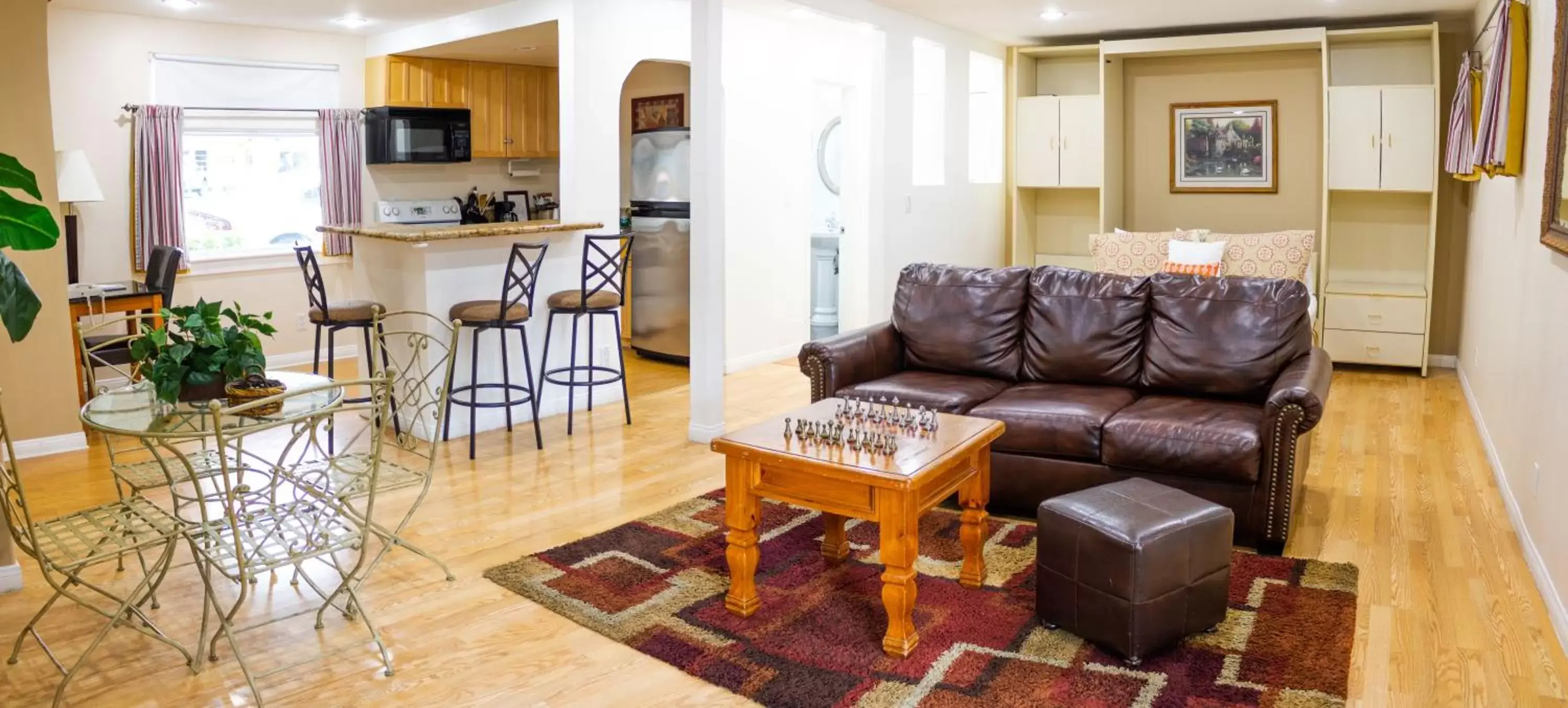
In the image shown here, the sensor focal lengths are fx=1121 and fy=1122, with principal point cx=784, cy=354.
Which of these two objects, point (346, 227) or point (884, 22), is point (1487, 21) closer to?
point (884, 22)

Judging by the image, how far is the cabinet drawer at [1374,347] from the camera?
23.7ft

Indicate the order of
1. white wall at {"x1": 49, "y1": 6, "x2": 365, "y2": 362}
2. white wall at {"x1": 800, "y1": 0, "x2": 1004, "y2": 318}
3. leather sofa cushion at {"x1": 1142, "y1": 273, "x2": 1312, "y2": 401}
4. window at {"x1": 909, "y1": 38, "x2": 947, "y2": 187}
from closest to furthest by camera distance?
leather sofa cushion at {"x1": 1142, "y1": 273, "x2": 1312, "y2": 401} → white wall at {"x1": 49, "y1": 6, "x2": 365, "y2": 362} → white wall at {"x1": 800, "y1": 0, "x2": 1004, "y2": 318} → window at {"x1": 909, "y1": 38, "x2": 947, "y2": 187}

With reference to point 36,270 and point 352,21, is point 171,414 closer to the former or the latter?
point 36,270

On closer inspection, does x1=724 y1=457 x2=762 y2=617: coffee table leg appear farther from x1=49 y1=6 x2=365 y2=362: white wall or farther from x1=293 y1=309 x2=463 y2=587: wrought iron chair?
x1=49 y1=6 x2=365 y2=362: white wall

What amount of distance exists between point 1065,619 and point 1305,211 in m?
5.99

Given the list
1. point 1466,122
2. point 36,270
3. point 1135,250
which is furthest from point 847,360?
point 1466,122

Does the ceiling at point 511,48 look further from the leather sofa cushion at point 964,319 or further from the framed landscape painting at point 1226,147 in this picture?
the framed landscape painting at point 1226,147

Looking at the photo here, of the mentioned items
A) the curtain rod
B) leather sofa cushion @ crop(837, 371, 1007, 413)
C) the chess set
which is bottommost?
leather sofa cushion @ crop(837, 371, 1007, 413)

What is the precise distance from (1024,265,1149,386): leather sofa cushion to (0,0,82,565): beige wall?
4379 mm

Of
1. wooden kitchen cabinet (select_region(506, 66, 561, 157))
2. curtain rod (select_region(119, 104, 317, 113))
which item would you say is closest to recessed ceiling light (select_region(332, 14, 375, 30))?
curtain rod (select_region(119, 104, 317, 113))

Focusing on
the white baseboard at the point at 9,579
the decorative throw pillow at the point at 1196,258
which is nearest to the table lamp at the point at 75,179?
the white baseboard at the point at 9,579

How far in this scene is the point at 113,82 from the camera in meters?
6.89

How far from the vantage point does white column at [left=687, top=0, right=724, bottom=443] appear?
206 inches

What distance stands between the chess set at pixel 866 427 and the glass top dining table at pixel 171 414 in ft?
4.34
